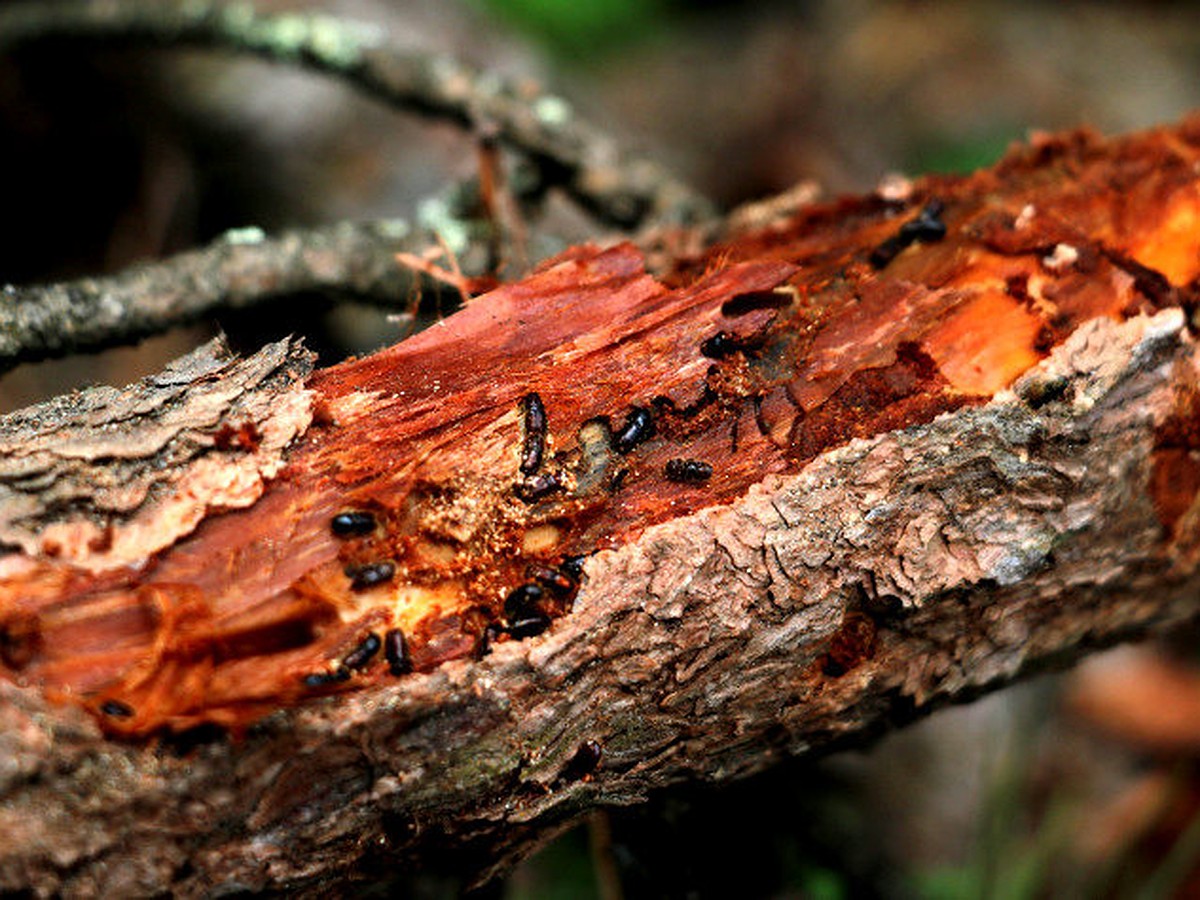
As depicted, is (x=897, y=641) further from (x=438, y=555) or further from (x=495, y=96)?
(x=495, y=96)

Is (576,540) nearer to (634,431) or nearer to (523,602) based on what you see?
(523,602)

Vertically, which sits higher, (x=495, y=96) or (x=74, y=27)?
(x=74, y=27)

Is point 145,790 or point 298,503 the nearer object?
point 145,790

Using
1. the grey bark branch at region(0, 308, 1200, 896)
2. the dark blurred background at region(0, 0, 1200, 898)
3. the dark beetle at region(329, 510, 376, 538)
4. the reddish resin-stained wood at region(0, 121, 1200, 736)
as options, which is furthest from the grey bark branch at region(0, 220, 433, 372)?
the grey bark branch at region(0, 308, 1200, 896)

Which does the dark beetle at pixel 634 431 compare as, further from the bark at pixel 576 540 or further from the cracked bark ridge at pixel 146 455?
the cracked bark ridge at pixel 146 455

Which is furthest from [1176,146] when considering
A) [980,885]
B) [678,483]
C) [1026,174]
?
[980,885]

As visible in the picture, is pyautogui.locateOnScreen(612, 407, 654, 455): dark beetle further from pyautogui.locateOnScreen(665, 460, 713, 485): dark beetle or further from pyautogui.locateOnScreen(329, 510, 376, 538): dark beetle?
pyautogui.locateOnScreen(329, 510, 376, 538): dark beetle

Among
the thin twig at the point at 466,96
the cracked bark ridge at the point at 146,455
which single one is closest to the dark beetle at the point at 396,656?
the cracked bark ridge at the point at 146,455
